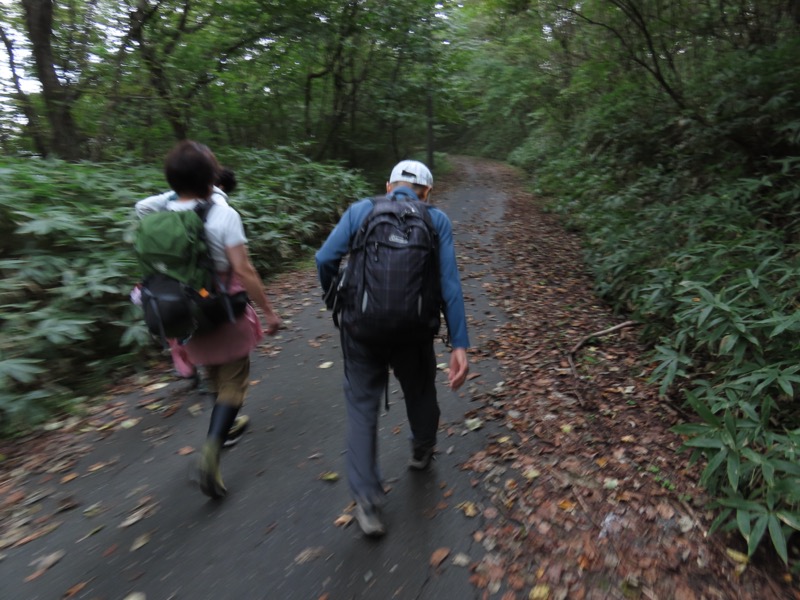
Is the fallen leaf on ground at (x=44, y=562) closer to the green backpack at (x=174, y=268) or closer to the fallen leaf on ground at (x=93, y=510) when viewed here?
the fallen leaf on ground at (x=93, y=510)

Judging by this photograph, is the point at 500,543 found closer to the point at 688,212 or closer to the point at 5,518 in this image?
the point at 5,518

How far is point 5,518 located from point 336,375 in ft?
8.62

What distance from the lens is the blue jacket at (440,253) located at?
7.97 feet

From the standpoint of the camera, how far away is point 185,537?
2699 mm

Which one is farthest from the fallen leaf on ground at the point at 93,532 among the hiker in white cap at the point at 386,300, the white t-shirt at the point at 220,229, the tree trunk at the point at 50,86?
the tree trunk at the point at 50,86

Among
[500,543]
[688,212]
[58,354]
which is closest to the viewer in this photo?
[500,543]

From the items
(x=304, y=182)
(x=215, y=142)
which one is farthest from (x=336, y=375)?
(x=215, y=142)

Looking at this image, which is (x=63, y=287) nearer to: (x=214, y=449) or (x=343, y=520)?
(x=214, y=449)

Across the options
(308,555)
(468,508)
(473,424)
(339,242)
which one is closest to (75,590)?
(308,555)

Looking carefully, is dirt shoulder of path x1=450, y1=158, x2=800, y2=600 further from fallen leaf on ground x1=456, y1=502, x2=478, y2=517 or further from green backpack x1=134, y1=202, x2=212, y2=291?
green backpack x1=134, y1=202, x2=212, y2=291

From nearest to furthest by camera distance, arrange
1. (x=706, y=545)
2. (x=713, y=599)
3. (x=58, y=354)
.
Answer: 1. (x=713, y=599)
2. (x=706, y=545)
3. (x=58, y=354)

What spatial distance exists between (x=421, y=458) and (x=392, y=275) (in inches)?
58.3

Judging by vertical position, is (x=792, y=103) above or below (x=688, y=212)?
above

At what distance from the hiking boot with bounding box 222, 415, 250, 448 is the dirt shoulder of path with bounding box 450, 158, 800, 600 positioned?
1.81 meters
